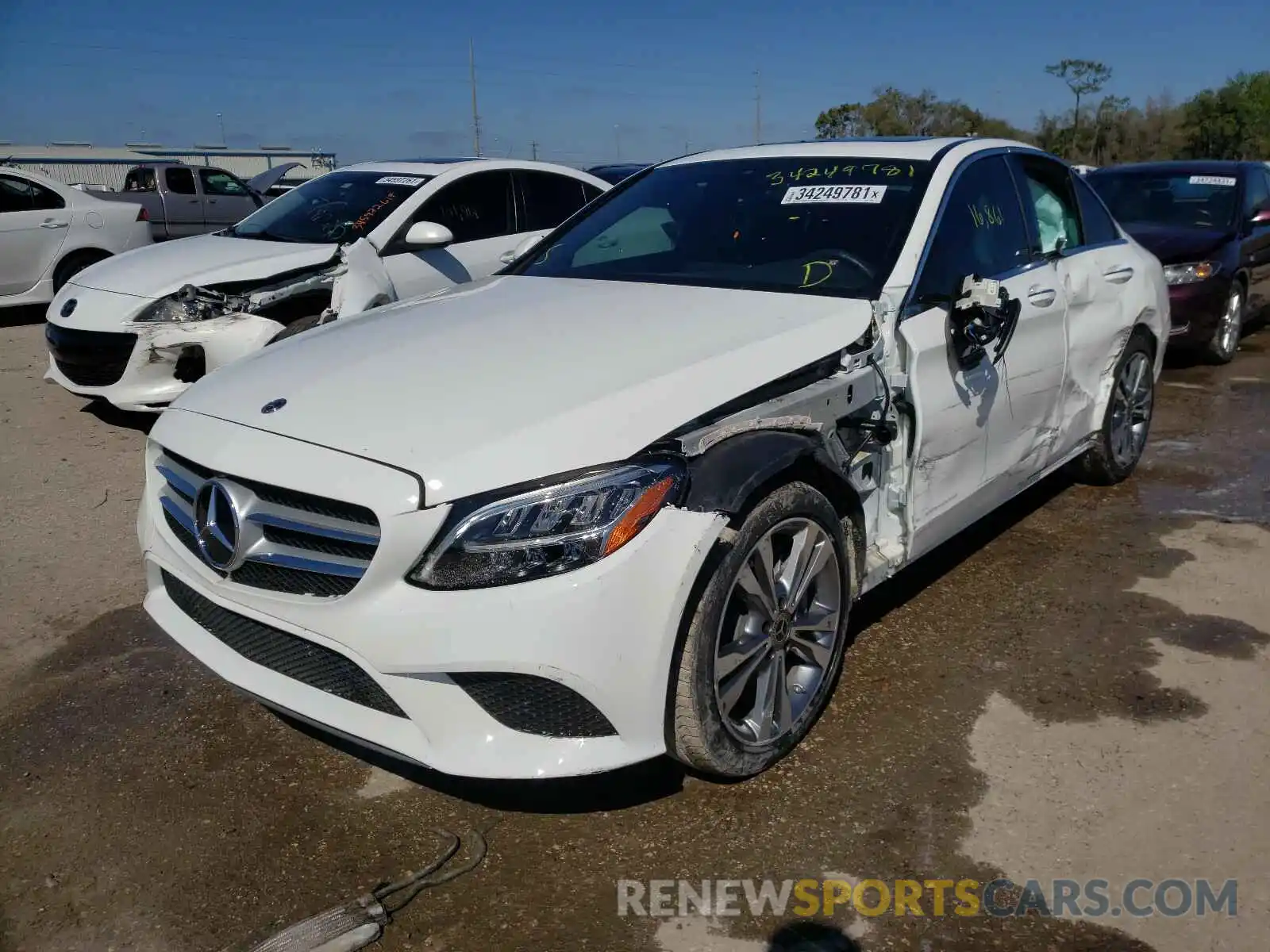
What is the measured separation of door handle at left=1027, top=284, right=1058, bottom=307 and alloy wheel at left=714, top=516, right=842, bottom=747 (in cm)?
160

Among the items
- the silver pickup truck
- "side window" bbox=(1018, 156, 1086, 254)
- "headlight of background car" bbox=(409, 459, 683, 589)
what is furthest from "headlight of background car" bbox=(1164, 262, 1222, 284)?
the silver pickup truck

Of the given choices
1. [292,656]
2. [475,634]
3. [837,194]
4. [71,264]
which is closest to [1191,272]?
[837,194]

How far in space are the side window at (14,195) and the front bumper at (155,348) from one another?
5593 mm

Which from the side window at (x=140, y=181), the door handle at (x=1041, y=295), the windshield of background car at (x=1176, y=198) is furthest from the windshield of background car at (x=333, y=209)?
the side window at (x=140, y=181)

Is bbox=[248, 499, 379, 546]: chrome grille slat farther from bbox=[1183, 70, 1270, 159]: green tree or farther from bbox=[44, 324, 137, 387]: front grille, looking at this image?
bbox=[1183, 70, 1270, 159]: green tree

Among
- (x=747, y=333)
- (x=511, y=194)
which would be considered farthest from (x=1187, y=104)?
(x=747, y=333)

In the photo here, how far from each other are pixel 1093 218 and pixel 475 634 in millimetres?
3851

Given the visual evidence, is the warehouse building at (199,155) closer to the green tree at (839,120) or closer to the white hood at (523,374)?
the green tree at (839,120)

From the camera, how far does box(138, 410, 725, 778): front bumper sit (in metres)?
2.26

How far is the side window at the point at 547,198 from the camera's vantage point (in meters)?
7.18

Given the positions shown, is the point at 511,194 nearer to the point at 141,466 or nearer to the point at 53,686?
the point at 141,466

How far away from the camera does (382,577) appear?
2295 millimetres

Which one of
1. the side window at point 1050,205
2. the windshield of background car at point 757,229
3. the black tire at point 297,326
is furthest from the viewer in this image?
the black tire at point 297,326

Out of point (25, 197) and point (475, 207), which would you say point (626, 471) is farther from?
point (25, 197)
